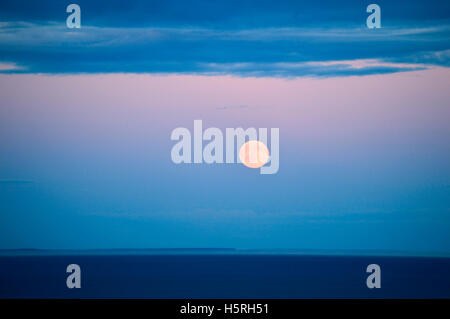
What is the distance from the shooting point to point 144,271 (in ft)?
13.0

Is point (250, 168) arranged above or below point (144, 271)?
above

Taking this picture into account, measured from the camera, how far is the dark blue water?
389cm

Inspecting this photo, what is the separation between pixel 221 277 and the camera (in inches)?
154

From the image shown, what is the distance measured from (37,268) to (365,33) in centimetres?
282

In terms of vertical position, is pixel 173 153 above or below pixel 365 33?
below

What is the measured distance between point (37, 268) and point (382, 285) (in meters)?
2.41

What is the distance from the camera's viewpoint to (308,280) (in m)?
3.99

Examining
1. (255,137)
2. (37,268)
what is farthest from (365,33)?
(37,268)

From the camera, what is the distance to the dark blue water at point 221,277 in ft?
12.8
